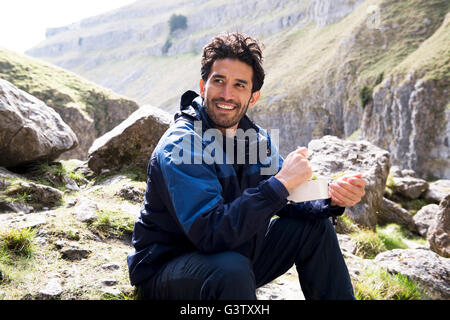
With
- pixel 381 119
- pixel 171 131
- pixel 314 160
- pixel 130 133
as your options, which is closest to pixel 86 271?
pixel 171 131

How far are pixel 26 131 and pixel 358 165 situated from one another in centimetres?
788

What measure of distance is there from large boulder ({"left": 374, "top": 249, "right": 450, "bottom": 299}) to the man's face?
3201 mm

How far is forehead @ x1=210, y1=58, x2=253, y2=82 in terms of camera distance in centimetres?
309

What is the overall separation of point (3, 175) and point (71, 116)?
14.3 meters

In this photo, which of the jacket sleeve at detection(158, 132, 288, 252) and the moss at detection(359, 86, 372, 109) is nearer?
the jacket sleeve at detection(158, 132, 288, 252)

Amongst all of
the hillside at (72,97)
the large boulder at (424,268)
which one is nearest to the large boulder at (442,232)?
the large boulder at (424,268)

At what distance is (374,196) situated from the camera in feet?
30.6

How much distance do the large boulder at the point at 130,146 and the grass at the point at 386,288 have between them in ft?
15.2

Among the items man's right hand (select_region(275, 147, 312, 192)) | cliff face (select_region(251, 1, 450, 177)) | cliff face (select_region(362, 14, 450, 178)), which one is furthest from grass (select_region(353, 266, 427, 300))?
cliff face (select_region(362, 14, 450, 178))

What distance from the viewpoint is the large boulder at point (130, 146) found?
7.25 m

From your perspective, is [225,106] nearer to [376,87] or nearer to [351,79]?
[376,87]

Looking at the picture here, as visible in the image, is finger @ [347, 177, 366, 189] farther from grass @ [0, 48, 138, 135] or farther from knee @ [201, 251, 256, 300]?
grass @ [0, 48, 138, 135]

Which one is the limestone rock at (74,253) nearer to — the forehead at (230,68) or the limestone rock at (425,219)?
the forehead at (230,68)

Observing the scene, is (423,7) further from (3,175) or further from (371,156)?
(3,175)
